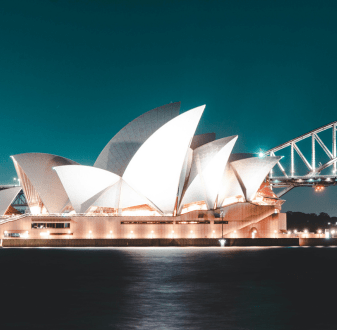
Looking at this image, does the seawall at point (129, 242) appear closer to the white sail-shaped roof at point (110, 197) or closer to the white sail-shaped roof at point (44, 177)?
the white sail-shaped roof at point (110, 197)

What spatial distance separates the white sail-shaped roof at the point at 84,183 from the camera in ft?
186

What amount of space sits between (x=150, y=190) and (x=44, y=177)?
15.2m

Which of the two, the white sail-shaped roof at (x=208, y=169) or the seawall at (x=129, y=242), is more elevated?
the white sail-shaped roof at (x=208, y=169)

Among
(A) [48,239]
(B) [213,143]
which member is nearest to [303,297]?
(B) [213,143]

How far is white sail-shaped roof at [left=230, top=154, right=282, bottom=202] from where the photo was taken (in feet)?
203

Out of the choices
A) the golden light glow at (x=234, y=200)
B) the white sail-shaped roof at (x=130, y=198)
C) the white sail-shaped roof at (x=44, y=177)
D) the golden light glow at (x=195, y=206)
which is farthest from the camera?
the golden light glow at (x=234, y=200)

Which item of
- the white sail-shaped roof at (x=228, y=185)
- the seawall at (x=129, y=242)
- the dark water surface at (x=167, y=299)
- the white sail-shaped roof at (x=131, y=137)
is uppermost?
the white sail-shaped roof at (x=131, y=137)

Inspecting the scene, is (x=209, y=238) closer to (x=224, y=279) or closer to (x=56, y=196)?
(x=56, y=196)

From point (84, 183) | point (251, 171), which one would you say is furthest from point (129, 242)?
point (251, 171)

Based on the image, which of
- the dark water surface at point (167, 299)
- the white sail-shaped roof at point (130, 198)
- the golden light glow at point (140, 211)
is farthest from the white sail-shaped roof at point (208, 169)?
the dark water surface at point (167, 299)

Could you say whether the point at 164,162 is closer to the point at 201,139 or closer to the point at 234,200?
the point at 201,139

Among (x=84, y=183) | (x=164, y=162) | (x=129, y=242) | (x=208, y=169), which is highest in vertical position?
(x=164, y=162)

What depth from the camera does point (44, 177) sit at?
61.4m

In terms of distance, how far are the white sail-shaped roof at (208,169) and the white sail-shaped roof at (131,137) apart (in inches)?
241
